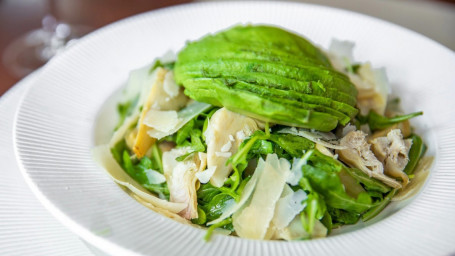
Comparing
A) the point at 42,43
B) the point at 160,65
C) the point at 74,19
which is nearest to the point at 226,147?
the point at 160,65

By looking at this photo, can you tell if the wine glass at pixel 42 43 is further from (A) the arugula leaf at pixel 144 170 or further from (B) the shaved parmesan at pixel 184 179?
(B) the shaved parmesan at pixel 184 179

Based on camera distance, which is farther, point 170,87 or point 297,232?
point 170,87

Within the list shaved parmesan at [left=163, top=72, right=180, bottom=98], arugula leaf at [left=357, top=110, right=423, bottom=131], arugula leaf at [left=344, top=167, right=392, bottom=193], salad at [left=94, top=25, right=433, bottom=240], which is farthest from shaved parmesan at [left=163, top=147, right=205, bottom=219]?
arugula leaf at [left=357, top=110, right=423, bottom=131]

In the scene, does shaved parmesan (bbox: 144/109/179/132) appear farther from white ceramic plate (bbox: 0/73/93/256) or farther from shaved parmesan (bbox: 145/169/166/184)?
white ceramic plate (bbox: 0/73/93/256)

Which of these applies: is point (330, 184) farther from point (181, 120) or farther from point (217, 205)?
point (181, 120)

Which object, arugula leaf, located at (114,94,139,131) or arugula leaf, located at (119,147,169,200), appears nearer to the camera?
arugula leaf, located at (119,147,169,200)

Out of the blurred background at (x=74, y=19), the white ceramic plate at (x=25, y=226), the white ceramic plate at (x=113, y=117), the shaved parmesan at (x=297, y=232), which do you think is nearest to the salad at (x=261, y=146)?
the shaved parmesan at (x=297, y=232)

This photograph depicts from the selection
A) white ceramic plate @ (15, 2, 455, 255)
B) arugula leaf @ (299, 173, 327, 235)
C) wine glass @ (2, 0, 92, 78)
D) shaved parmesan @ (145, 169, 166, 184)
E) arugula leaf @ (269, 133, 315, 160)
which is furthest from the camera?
wine glass @ (2, 0, 92, 78)
